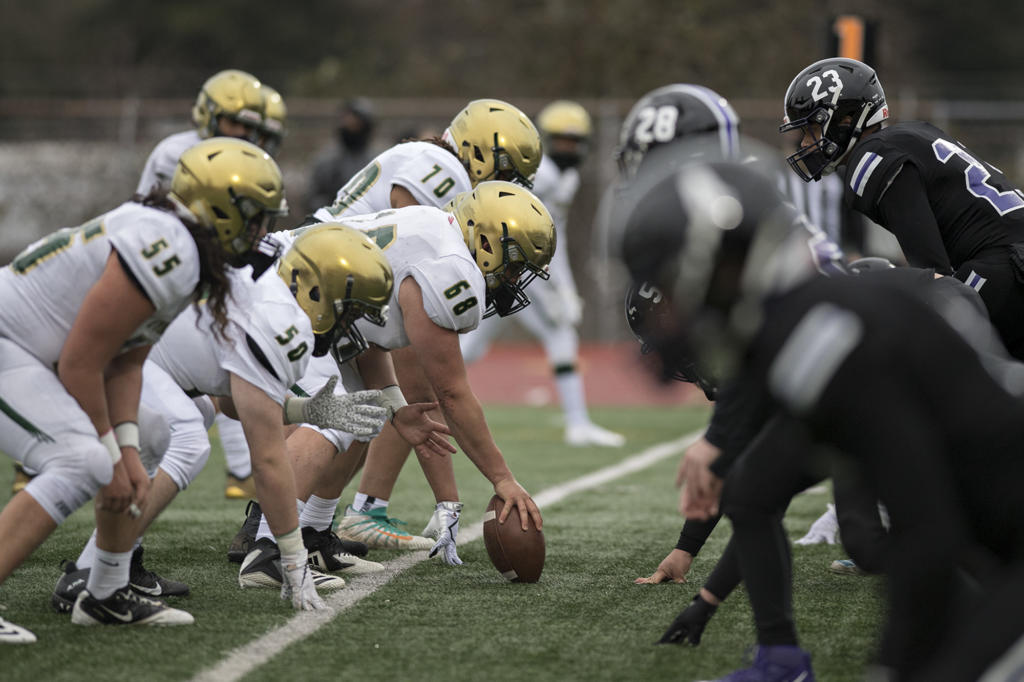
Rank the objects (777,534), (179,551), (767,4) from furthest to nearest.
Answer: (767,4) < (179,551) < (777,534)

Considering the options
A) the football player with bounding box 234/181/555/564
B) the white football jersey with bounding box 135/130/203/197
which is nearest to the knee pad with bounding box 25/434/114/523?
the football player with bounding box 234/181/555/564

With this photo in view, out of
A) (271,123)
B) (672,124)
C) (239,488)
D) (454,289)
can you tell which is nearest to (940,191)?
(672,124)

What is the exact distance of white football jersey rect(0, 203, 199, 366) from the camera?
350cm

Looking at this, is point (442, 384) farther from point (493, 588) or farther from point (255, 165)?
point (255, 165)

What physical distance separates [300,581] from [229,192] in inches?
47.8

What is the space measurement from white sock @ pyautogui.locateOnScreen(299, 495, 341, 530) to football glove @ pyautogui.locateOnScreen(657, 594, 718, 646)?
1646mm

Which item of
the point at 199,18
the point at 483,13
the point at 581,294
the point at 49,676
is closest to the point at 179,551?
the point at 49,676

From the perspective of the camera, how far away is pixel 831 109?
4824 mm

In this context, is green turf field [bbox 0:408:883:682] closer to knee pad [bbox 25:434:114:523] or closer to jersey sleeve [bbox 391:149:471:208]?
knee pad [bbox 25:434:114:523]

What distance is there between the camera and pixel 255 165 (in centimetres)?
379

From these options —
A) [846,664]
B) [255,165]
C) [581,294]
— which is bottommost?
[581,294]

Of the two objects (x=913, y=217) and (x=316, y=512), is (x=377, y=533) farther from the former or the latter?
(x=913, y=217)

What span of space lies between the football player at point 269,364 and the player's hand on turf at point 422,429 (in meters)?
0.26

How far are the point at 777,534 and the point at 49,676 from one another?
1.81 metres
